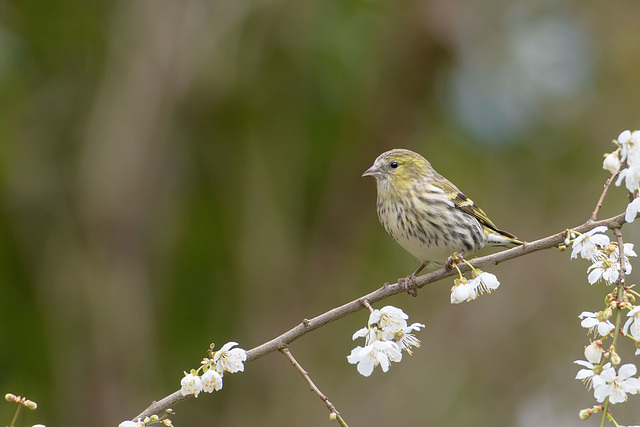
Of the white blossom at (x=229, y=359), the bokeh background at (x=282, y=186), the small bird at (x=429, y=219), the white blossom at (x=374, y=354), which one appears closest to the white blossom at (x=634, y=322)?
the white blossom at (x=374, y=354)

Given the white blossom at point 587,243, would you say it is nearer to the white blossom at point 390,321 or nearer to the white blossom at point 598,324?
the white blossom at point 598,324

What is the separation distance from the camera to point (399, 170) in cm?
523

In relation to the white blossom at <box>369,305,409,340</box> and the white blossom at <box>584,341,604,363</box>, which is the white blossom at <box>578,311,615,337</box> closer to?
the white blossom at <box>584,341,604,363</box>

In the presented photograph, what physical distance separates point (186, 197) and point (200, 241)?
49 centimetres

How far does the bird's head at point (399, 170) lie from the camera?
201 inches

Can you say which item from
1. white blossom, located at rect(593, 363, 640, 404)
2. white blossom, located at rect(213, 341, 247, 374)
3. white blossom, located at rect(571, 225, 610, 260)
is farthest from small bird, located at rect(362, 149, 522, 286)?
white blossom, located at rect(593, 363, 640, 404)

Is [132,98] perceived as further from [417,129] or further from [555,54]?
[555,54]

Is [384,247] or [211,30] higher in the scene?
[211,30]

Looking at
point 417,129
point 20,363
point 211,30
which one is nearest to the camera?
point 20,363

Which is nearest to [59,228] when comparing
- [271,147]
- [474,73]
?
[271,147]

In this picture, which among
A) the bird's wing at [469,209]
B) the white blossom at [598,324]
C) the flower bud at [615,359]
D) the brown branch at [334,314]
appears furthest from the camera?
the bird's wing at [469,209]

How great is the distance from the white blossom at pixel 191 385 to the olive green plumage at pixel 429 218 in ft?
7.04

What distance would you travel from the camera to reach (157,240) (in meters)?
8.14

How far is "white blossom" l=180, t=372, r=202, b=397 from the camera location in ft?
9.53
